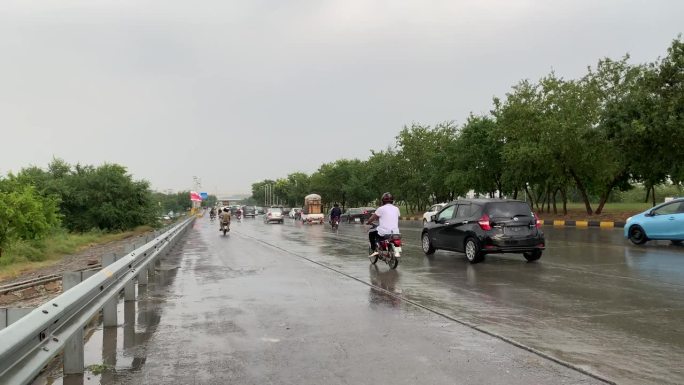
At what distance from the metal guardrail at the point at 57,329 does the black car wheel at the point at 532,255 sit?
10.7 metres

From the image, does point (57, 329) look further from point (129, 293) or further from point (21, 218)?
point (21, 218)

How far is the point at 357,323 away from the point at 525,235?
27.0ft

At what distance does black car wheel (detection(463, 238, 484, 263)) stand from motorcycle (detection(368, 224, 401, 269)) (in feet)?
6.89

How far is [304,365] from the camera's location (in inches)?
209

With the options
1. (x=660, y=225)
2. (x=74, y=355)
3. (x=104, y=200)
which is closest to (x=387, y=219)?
(x=74, y=355)

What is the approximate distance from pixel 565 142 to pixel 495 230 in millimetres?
26399

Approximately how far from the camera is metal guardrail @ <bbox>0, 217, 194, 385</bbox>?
352 cm

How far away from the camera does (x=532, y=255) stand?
14680 millimetres

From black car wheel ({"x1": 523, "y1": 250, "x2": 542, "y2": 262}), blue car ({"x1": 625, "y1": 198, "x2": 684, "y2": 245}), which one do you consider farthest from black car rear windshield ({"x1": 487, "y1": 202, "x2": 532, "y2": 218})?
blue car ({"x1": 625, "y1": 198, "x2": 684, "y2": 245})

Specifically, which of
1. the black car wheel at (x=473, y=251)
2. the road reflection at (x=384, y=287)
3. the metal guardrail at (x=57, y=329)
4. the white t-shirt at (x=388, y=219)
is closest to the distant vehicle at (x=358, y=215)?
the black car wheel at (x=473, y=251)

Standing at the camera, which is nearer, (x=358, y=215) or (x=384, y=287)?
(x=384, y=287)

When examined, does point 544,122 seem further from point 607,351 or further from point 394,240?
point 607,351

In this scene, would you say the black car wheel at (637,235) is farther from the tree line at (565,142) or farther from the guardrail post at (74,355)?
the guardrail post at (74,355)

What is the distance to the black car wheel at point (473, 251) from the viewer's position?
14.1 meters
